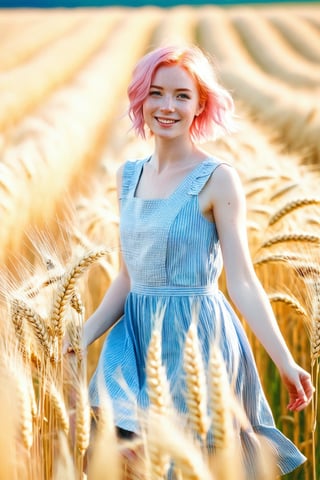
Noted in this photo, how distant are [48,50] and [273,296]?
2452cm

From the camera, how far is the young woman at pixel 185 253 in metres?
1.91

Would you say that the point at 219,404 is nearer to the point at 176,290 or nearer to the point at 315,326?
the point at 315,326

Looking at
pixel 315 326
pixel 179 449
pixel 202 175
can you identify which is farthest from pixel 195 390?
pixel 202 175

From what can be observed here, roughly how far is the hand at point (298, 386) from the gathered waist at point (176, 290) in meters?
0.29

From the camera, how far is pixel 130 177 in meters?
2.20

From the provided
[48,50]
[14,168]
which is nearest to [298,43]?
[48,50]

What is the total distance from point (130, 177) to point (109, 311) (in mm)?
350

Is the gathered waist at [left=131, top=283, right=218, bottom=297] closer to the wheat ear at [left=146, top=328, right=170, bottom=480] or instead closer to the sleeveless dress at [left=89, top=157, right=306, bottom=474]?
the sleeveless dress at [left=89, top=157, right=306, bottom=474]

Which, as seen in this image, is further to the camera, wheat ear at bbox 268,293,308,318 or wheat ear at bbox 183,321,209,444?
wheat ear at bbox 268,293,308,318

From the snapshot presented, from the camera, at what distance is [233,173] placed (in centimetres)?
196

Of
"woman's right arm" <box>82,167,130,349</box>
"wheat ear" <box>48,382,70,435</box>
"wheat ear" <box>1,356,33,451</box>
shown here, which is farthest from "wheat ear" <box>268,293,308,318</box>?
"wheat ear" <box>1,356,33,451</box>

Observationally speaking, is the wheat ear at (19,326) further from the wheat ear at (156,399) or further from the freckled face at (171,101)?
the freckled face at (171,101)

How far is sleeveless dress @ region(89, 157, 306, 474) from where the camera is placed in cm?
195

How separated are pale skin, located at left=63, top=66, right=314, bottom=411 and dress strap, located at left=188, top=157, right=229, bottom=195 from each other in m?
0.01
